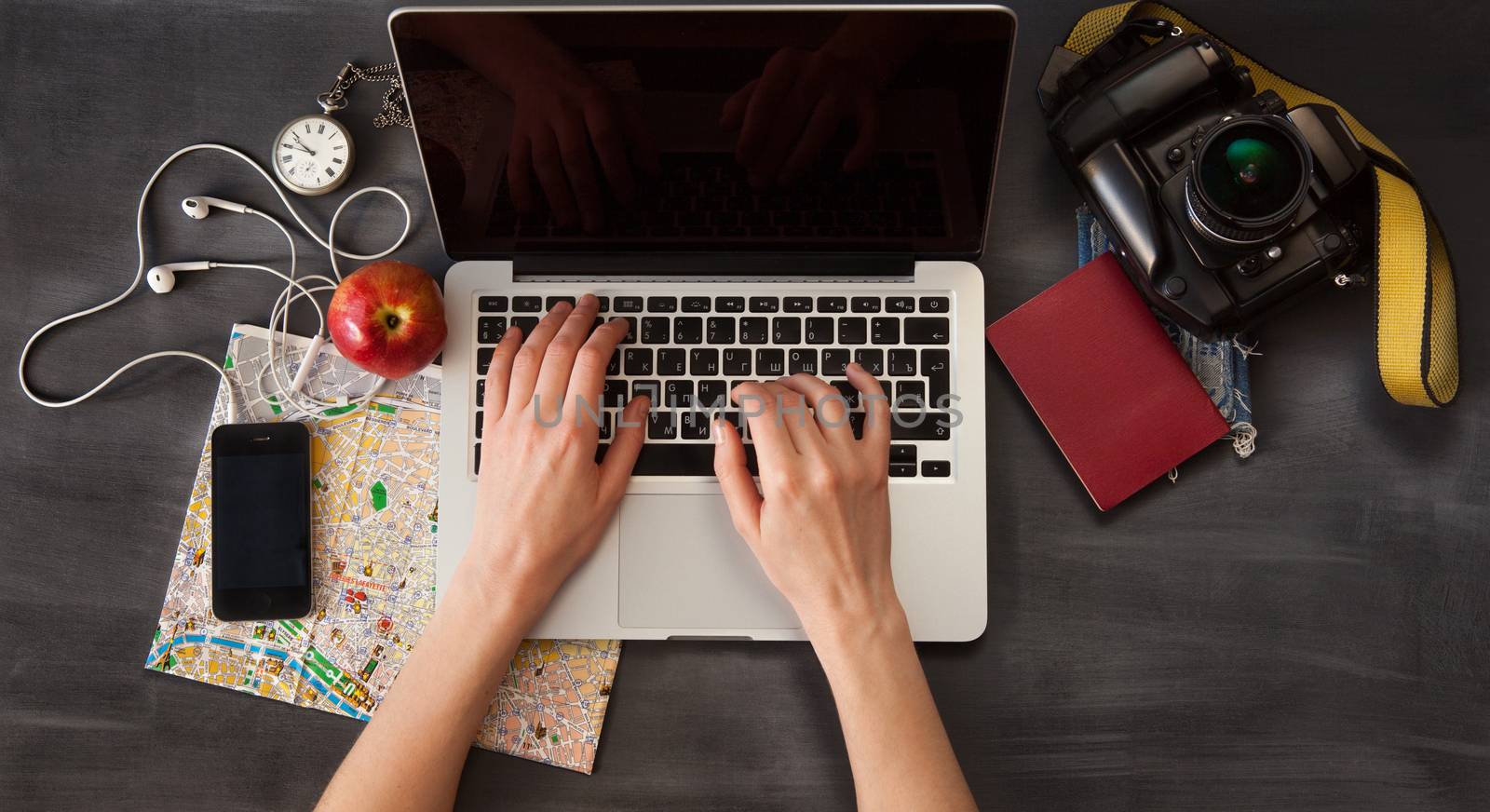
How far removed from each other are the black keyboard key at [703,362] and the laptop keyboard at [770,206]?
0.12 m

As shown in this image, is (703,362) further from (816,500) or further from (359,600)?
(359,600)

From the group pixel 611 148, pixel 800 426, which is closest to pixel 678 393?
pixel 800 426

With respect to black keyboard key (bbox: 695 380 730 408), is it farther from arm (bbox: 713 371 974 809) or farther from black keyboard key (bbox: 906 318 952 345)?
black keyboard key (bbox: 906 318 952 345)

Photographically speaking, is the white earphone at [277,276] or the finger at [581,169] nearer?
the finger at [581,169]

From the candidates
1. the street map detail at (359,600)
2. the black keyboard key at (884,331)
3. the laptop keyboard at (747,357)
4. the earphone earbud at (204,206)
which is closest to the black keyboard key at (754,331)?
the laptop keyboard at (747,357)

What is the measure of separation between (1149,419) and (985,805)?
1.35 feet

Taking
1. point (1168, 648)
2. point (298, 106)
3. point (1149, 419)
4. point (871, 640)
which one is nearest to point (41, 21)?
point (298, 106)

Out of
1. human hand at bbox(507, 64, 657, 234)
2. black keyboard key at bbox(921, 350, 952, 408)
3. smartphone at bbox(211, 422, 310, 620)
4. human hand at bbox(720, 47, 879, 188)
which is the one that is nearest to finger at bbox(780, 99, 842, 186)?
human hand at bbox(720, 47, 879, 188)

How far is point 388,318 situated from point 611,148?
0.27 m

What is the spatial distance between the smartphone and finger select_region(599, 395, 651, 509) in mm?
320

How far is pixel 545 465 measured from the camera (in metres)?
0.83

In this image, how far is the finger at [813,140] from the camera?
74 cm

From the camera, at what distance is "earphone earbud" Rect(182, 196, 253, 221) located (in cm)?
95

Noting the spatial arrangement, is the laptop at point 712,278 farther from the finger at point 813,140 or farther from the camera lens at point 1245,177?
the camera lens at point 1245,177
